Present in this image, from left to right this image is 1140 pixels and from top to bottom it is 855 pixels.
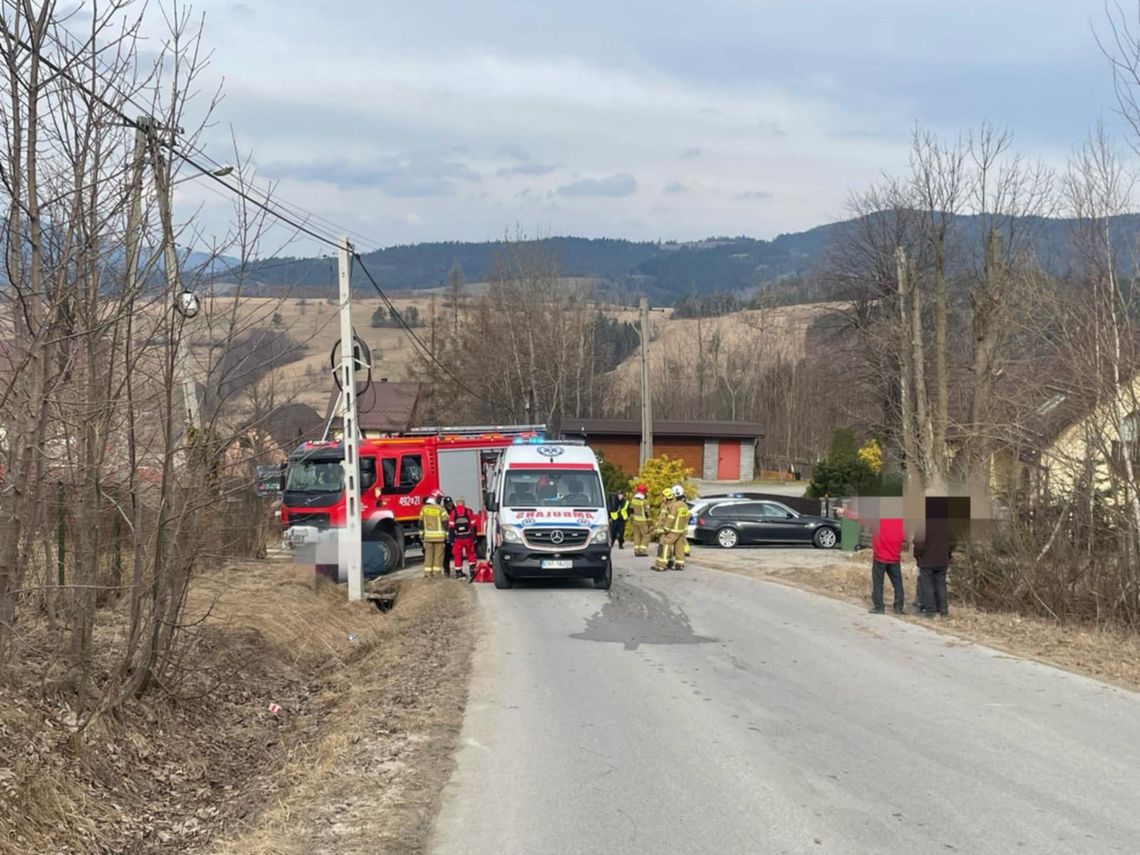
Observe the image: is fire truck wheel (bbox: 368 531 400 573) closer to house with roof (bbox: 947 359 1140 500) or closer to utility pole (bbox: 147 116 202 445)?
house with roof (bbox: 947 359 1140 500)

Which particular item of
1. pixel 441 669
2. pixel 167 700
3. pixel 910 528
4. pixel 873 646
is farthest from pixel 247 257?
pixel 910 528

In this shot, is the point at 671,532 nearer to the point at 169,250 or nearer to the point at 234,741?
the point at 234,741

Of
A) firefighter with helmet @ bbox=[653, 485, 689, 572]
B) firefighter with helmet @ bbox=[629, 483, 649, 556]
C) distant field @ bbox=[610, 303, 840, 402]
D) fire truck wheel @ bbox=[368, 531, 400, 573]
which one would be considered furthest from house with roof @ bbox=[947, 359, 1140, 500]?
distant field @ bbox=[610, 303, 840, 402]

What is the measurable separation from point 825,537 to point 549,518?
46.8 feet

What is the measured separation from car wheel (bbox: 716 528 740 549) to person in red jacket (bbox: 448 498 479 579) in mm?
10205

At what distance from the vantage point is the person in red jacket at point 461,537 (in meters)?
21.6

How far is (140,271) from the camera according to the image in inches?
303

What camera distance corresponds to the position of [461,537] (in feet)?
71.8

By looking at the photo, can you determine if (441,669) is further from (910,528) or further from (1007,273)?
(1007,273)

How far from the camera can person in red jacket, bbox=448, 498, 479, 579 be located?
21.6 m

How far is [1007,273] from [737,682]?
2015 cm

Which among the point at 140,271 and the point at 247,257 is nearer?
the point at 140,271

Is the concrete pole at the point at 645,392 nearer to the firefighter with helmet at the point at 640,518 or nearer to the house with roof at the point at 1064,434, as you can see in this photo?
the firefighter with helmet at the point at 640,518

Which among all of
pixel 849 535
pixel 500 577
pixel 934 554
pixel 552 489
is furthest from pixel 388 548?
pixel 849 535
